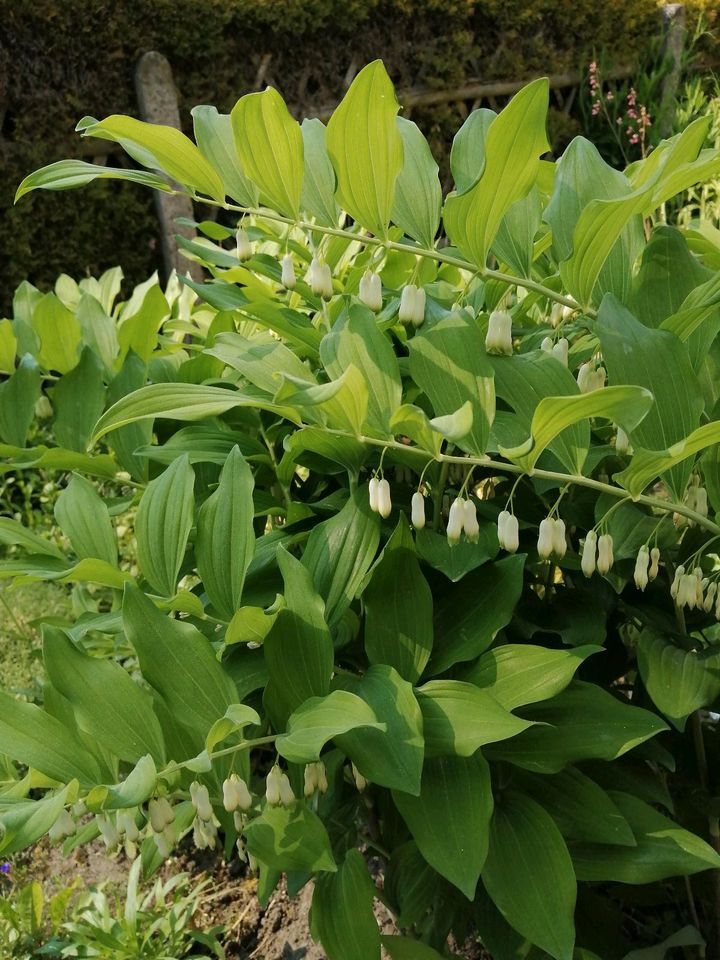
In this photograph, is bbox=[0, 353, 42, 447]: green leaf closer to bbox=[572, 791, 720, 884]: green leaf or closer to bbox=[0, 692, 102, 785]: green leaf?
bbox=[0, 692, 102, 785]: green leaf

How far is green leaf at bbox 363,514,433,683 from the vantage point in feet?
3.39

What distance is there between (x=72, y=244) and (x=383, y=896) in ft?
14.1

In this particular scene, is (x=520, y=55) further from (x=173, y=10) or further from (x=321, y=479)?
(x=321, y=479)

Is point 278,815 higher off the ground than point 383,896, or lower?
higher

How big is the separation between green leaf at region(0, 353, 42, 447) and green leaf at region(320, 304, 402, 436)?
2.09 feet

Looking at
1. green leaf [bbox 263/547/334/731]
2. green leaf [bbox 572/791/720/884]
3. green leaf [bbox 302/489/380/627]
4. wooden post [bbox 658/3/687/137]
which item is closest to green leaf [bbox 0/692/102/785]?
green leaf [bbox 263/547/334/731]

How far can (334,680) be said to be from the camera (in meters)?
1.04

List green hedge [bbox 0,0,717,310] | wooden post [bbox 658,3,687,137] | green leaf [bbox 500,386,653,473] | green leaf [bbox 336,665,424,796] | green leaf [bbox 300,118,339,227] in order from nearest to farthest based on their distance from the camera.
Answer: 1. green leaf [bbox 500,386,653,473]
2. green leaf [bbox 336,665,424,796]
3. green leaf [bbox 300,118,339,227]
4. green hedge [bbox 0,0,717,310]
5. wooden post [bbox 658,3,687,137]

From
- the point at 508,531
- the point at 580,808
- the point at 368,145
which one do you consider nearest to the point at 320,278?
the point at 368,145

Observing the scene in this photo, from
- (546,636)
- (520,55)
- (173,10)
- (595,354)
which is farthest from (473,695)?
(520,55)

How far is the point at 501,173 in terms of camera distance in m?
0.94

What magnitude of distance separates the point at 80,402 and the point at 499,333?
0.71 m

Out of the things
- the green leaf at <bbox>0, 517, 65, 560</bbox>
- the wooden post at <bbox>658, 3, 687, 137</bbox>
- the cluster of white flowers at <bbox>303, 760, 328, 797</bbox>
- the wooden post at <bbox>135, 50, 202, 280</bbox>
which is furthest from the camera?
the wooden post at <bbox>658, 3, 687, 137</bbox>

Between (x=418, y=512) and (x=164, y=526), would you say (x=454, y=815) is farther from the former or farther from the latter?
(x=164, y=526)
